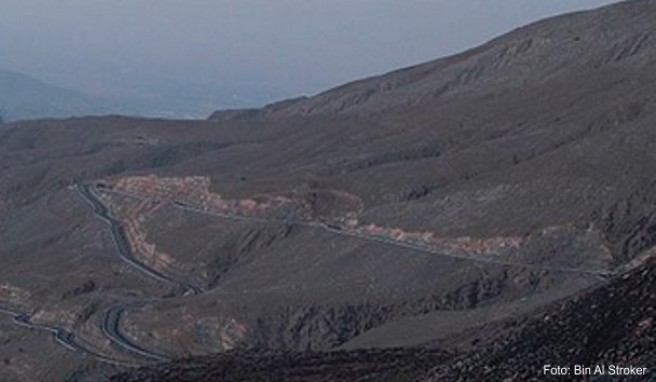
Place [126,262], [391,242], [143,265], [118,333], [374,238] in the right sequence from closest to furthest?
[118,333]
[391,242]
[374,238]
[143,265]
[126,262]

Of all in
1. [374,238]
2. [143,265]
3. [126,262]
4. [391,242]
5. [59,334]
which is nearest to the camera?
[59,334]

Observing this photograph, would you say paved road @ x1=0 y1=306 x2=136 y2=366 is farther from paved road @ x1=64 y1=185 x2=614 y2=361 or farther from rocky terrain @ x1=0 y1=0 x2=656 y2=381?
paved road @ x1=64 y1=185 x2=614 y2=361

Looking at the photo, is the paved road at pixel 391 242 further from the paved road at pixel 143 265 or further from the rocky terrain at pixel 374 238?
the rocky terrain at pixel 374 238

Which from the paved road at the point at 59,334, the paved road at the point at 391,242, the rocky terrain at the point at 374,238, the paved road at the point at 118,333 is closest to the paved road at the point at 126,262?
the paved road at the point at 118,333

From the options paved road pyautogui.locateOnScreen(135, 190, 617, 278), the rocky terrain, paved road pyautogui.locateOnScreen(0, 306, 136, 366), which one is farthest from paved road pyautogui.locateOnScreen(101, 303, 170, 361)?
paved road pyautogui.locateOnScreen(135, 190, 617, 278)

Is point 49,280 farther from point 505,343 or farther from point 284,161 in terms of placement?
point 505,343

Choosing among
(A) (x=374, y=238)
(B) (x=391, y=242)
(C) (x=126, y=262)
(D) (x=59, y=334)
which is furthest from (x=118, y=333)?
(C) (x=126, y=262)

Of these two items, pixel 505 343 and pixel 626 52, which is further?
pixel 626 52

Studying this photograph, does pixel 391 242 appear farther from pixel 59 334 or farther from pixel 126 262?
pixel 126 262

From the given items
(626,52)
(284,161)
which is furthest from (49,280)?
(626,52)
